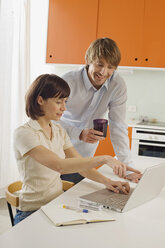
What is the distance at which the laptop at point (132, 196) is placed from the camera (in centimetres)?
118

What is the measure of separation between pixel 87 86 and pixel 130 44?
6.80ft

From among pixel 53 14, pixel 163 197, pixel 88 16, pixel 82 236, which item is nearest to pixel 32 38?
pixel 53 14

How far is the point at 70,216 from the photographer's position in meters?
1.08

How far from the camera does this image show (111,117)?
7.20 feet

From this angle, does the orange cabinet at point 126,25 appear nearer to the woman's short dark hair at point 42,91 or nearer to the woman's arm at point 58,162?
the woman's short dark hair at point 42,91

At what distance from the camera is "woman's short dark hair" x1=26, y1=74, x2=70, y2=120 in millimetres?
1525

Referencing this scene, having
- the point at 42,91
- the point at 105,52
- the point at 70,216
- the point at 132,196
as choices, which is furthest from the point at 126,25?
the point at 70,216

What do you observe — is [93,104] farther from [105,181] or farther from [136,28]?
[136,28]

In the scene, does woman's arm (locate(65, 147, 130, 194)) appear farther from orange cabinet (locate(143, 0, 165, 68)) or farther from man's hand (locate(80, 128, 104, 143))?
orange cabinet (locate(143, 0, 165, 68))

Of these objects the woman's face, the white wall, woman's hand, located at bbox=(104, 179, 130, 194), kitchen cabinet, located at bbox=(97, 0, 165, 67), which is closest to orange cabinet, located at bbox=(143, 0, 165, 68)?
kitchen cabinet, located at bbox=(97, 0, 165, 67)

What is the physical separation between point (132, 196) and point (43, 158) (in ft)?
1.43

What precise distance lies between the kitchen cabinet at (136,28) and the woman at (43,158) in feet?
8.44

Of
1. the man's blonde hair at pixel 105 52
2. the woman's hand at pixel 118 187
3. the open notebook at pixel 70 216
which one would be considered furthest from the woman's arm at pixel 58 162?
the man's blonde hair at pixel 105 52

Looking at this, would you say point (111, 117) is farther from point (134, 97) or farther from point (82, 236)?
point (134, 97)
